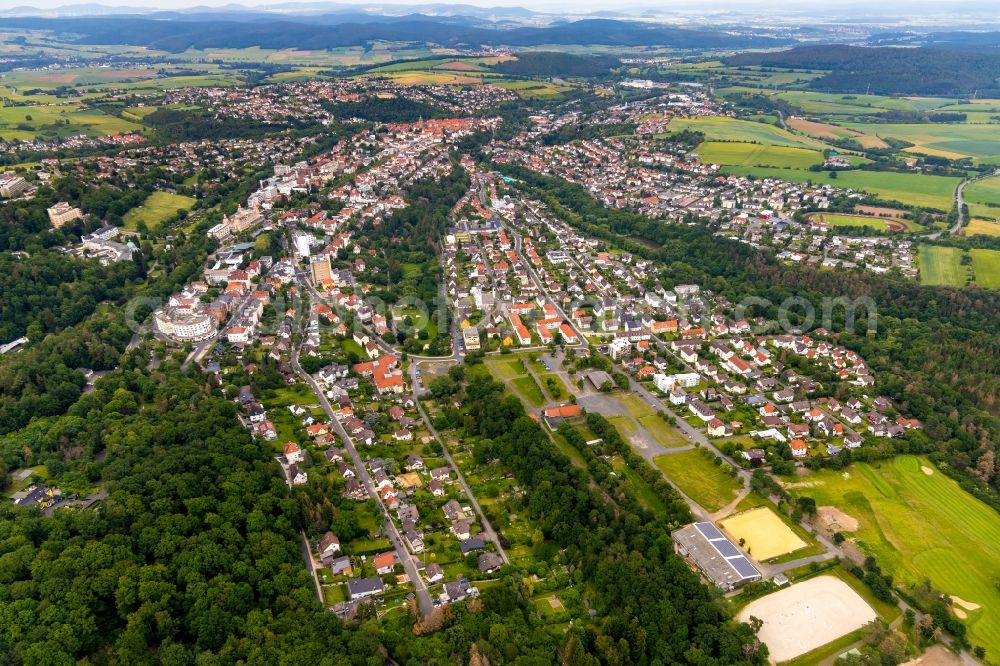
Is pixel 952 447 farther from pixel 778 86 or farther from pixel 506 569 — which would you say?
pixel 778 86

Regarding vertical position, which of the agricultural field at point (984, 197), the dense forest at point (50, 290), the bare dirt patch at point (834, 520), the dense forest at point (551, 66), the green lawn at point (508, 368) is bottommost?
the green lawn at point (508, 368)

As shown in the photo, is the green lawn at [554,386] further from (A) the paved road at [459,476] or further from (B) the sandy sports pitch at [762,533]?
(B) the sandy sports pitch at [762,533]

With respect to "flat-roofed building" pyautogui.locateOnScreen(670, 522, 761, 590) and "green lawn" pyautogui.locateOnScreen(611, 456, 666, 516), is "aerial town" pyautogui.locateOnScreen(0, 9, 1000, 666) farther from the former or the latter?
"green lawn" pyautogui.locateOnScreen(611, 456, 666, 516)

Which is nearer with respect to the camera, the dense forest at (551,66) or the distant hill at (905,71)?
the distant hill at (905,71)

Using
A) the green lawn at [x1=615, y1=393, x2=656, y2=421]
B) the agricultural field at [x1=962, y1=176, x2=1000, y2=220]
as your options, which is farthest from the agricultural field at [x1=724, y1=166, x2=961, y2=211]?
the green lawn at [x1=615, y1=393, x2=656, y2=421]

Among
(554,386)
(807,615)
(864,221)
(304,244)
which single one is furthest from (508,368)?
(864,221)

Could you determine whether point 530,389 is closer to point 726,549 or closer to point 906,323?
point 726,549

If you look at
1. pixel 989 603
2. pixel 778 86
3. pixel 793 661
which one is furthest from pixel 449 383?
pixel 778 86

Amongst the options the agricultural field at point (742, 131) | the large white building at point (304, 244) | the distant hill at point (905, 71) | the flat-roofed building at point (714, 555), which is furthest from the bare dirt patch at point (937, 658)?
the distant hill at point (905, 71)
